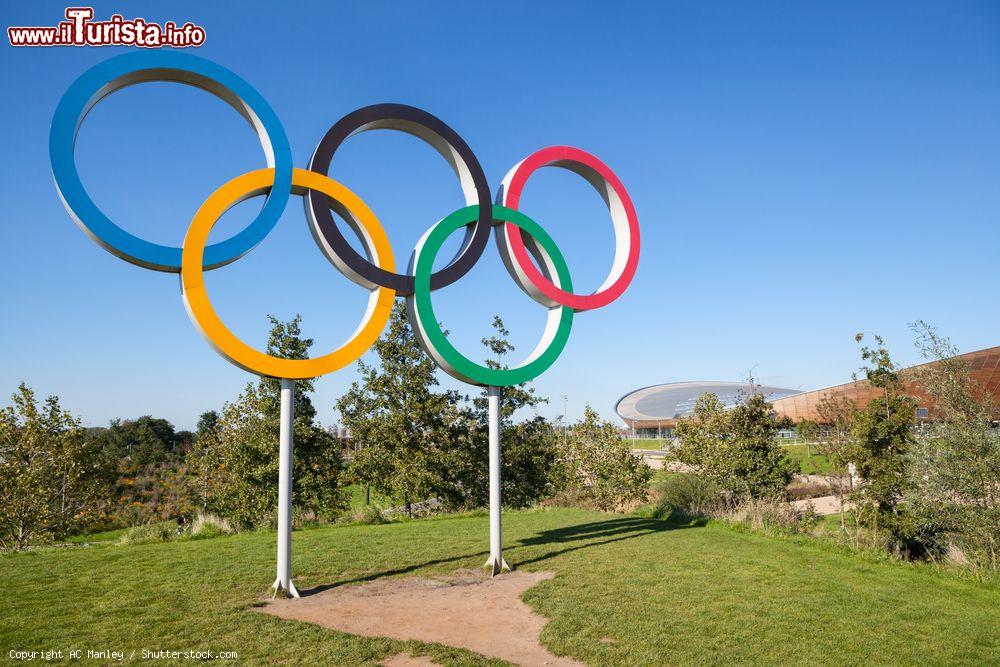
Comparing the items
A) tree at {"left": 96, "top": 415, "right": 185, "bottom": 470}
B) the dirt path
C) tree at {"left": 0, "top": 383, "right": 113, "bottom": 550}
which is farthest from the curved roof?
tree at {"left": 0, "top": 383, "right": 113, "bottom": 550}

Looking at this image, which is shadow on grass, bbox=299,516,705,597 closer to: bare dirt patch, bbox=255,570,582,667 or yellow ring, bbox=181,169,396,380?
bare dirt patch, bbox=255,570,582,667

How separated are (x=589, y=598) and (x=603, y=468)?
12.2 metres

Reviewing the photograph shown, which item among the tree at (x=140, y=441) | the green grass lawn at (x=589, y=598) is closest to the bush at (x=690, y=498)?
the green grass lawn at (x=589, y=598)

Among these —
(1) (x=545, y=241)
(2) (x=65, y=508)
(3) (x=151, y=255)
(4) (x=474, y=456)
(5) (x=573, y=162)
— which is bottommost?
(2) (x=65, y=508)

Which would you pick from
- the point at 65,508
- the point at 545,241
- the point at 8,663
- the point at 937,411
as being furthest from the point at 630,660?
the point at 65,508

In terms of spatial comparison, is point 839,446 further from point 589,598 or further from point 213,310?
point 213,310

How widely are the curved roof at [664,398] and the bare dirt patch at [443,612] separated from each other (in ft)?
239

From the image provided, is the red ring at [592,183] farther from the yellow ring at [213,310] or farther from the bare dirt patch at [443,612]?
the bare dirt patch at [443,612]

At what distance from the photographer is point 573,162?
1314 centimetres

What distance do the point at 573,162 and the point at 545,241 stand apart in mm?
1943

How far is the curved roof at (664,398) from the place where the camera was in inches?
3346

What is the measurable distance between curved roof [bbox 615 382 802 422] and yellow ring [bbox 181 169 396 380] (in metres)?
73.4

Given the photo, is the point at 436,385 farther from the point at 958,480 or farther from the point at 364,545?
the point at 958,480

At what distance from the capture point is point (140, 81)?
9641 mm
